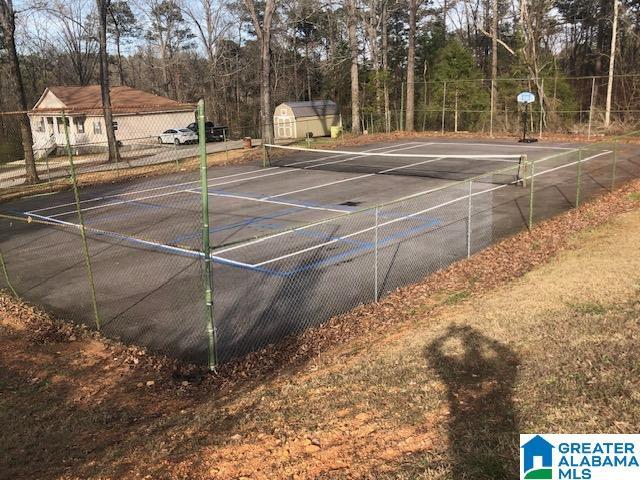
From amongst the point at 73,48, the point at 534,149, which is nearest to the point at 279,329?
the point at 534,149

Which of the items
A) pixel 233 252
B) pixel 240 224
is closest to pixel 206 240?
pixel 233 252

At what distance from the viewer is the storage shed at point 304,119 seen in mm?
46719

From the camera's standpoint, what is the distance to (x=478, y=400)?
18.5 feet

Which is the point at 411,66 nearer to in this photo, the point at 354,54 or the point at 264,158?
the point at 354,54

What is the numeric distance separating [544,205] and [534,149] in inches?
571

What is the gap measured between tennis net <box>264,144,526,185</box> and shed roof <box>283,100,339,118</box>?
1418cm

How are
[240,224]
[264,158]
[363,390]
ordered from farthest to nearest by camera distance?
[264,158] < [240,224] < [363,390]

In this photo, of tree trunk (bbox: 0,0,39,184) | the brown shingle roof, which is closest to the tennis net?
tree trunk (bbox: 0,0,39,184)

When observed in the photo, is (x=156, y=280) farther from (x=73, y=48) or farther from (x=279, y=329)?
(x=73, y=48)

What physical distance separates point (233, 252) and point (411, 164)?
15.8 m

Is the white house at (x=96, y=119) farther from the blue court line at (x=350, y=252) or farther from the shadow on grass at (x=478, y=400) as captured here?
the shadow on grass at (x=478, y=400)
